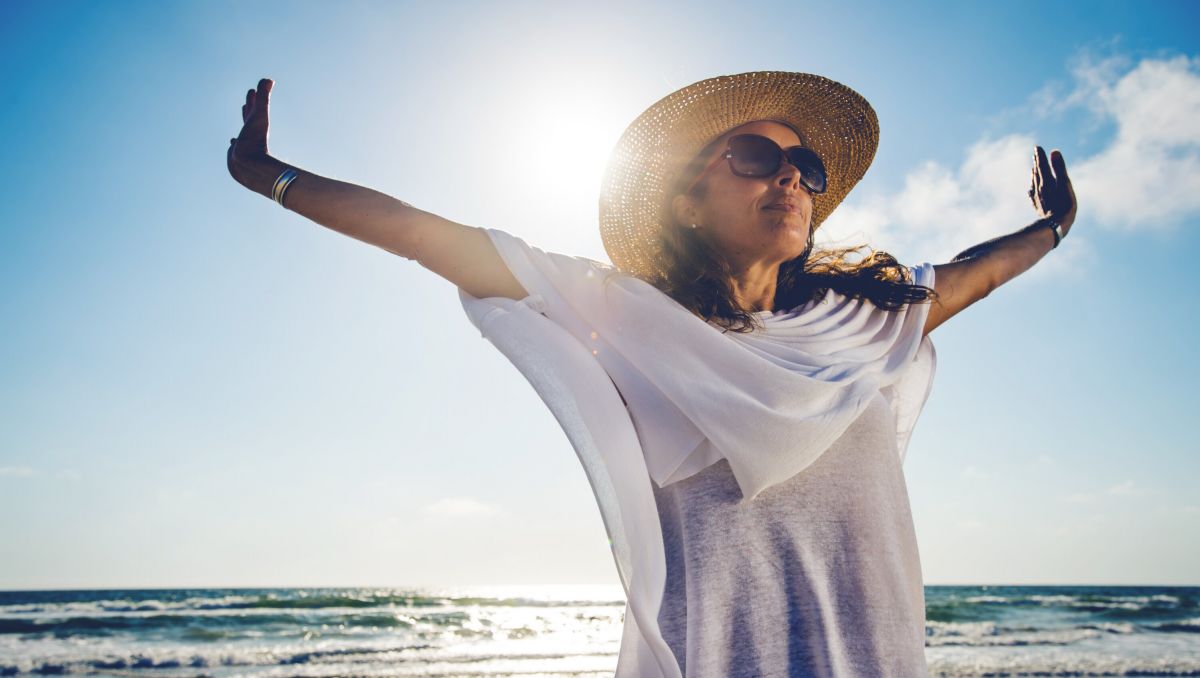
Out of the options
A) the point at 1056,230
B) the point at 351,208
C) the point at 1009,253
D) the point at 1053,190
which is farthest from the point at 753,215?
the point at 1053,190

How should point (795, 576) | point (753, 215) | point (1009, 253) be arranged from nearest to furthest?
point (795, 576) < point (753, 215) < point (1009, 253)

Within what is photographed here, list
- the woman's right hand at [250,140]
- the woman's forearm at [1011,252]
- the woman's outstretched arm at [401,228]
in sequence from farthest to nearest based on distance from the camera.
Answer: the woman's forearm at [1011,252]
the woman's right hand at [250,140]
the woman's outstretched arm at [401,228]

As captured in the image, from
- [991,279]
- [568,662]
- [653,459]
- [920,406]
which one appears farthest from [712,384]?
[568,662]

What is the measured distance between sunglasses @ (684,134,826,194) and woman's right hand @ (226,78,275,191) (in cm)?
107

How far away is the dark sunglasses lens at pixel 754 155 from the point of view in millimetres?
1958

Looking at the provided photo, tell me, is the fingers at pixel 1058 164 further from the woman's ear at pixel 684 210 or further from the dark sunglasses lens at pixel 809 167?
the woman's ear at pixel 684 210

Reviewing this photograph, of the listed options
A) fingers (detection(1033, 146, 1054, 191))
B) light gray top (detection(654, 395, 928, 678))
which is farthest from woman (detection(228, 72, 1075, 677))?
fingers (detection(1033, 146, 1054, 191))

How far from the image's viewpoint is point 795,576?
134cm

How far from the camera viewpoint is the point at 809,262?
2098 mm

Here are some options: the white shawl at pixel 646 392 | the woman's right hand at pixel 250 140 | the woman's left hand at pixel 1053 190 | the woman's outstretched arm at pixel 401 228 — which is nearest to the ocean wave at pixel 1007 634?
the woman's left hand at pixel 1053 190

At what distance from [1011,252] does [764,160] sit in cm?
81

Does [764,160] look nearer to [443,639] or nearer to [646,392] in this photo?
[646,392]

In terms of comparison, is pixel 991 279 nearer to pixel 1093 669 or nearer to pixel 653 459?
pixel 653 459

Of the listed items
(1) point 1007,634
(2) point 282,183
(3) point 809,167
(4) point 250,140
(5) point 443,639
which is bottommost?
(1) point 1007,634
